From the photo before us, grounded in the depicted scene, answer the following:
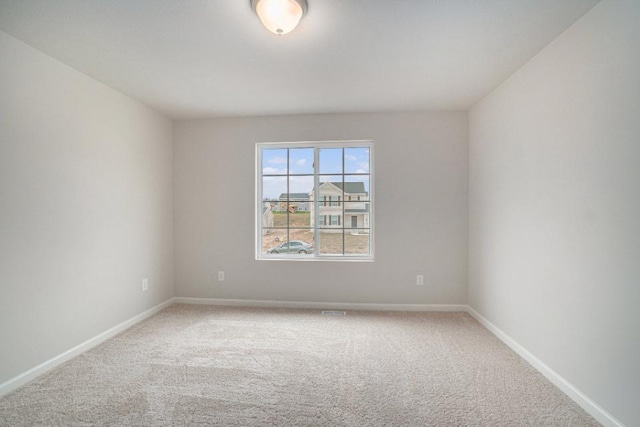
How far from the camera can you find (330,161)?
12.2 feet

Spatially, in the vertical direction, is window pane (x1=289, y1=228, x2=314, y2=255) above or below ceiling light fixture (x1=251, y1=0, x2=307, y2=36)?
below

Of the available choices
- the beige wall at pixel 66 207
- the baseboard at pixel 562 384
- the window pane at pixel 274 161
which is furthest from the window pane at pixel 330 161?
the baseboard at pixel 562 384

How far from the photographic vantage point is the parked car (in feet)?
12.4

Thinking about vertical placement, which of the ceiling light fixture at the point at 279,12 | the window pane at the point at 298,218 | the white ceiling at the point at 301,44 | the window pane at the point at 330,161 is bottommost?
the window pane at the point at 298,218

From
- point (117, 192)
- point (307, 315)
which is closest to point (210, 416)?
point (307, 315)

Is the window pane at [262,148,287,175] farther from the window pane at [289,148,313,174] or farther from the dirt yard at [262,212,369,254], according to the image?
the dirt yard at [262,212,369,254]

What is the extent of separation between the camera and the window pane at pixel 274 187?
381 centimetres

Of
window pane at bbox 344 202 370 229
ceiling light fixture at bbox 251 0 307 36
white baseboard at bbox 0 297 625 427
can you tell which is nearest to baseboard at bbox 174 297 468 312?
white baseboard at bbox 0 297 625 427

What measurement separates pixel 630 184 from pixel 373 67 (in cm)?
179

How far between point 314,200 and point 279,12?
234 centimetres

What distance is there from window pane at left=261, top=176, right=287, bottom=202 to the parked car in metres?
0.60

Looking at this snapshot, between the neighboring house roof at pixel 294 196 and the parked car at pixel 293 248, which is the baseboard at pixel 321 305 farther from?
the neighboring house roof at pixel 294 196

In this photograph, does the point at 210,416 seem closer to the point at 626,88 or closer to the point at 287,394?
the point at 287,394

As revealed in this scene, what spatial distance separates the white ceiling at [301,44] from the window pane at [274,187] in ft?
3.48
